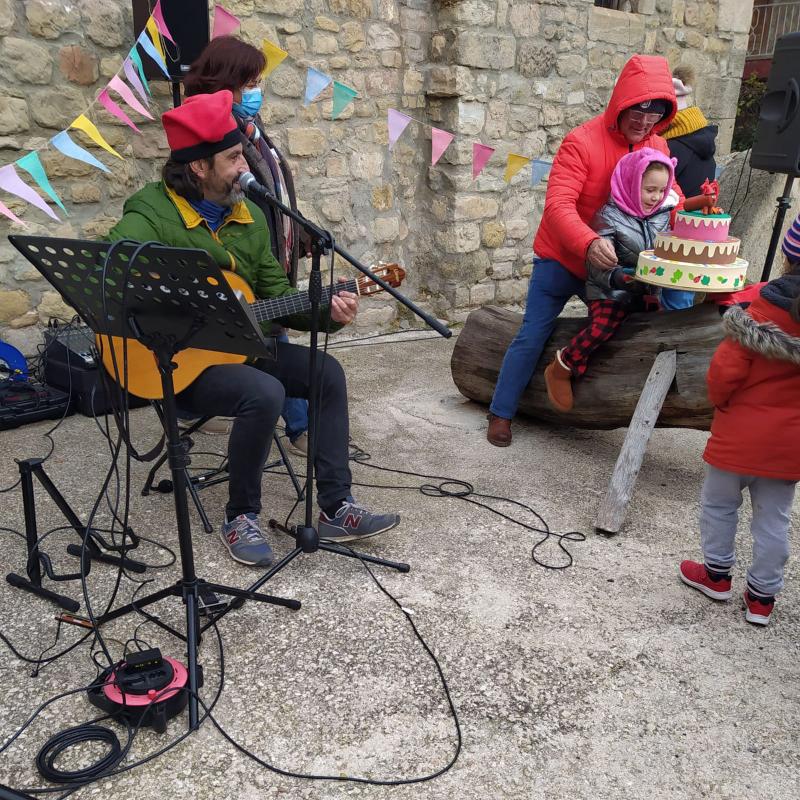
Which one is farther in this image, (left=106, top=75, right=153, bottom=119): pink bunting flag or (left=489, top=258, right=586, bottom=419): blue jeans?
(left=106, top=75, right=153, bottom=119): pink bunting flag

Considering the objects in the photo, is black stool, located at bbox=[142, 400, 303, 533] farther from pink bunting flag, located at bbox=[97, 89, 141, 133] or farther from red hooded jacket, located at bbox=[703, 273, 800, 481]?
pink bunting flag, located at bbox=[97, 89, 141, 133]

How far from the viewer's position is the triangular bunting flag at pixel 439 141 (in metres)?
5.39

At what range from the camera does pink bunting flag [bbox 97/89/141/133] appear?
4.29 meters

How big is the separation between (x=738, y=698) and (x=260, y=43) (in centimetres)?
461

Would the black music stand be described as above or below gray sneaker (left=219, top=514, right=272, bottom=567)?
above

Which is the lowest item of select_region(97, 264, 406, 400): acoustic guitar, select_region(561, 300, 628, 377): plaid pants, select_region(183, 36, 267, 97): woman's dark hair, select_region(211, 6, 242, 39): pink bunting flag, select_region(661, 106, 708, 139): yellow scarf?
select_region(561, 300, 628, 377): plaid pants

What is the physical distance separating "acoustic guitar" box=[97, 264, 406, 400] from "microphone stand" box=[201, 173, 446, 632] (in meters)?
0.18

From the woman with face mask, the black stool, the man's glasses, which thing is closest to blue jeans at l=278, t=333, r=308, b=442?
the woman with face mask

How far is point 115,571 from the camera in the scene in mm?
2799

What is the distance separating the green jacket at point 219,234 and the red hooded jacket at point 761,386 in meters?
1.33

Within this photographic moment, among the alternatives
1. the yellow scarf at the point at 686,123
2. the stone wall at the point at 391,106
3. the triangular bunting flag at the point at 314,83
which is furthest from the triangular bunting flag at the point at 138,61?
the yellow scarf at the point at 686,123

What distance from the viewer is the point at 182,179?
9.14ft

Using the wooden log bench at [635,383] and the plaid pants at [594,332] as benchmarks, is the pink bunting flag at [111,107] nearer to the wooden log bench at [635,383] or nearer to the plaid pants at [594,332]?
the wooden log bench at [635,383]

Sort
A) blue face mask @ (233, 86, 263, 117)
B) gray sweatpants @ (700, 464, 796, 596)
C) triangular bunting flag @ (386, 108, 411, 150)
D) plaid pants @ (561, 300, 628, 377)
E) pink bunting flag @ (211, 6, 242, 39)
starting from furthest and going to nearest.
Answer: triangular bunting flag @ (386, 108, 411, 150)
pink bunting flag @ (211, 6, 242, 39)
plaid pants @ (561, 300, 628, 377)
blue face mask @ (233, 86, 263, 117)
gray sweatpants @ (700, 464, 796, 596)
